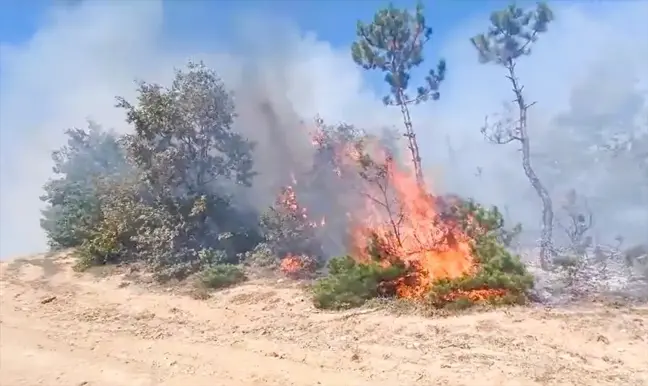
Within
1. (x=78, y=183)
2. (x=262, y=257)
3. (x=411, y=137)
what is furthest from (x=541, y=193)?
(x=78, y=183)

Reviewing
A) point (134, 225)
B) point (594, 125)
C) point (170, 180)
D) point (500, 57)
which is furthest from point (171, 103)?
point (594, 125)

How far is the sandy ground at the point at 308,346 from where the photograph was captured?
816 centimetres

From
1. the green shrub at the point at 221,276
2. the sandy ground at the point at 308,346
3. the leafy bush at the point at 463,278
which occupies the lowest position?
the sandy ground at the point at 308,346

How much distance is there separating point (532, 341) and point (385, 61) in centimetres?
1282

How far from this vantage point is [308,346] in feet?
31.5

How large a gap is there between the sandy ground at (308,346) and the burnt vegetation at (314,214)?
4.33 ft

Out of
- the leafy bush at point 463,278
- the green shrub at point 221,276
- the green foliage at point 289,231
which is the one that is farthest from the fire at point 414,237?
the green shrub at point 221,276

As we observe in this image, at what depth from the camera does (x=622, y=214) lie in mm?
26016

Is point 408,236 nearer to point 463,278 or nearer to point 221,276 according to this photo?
point 463,278

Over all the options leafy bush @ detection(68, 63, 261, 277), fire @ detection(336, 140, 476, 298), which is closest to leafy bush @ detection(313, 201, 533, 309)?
fire @ detection(336, 140, 476, 298)

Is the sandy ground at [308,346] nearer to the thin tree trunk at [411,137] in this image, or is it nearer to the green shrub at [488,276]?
the green shrub at [488,276]

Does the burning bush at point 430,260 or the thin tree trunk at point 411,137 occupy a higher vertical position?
the thin tree trunk at point 411,137

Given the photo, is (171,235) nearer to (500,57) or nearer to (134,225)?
(134,225)

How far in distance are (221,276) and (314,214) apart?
4.05 m
